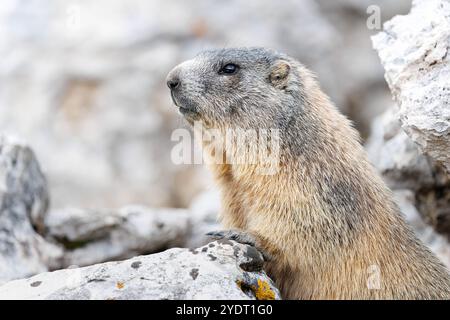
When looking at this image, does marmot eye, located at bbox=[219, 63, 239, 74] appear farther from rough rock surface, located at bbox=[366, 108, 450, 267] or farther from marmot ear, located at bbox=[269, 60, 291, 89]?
rough rock surface, located at bbox=[366, 108, 450, 267]

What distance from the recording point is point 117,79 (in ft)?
43.7

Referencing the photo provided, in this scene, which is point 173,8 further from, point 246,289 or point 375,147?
point 246,289

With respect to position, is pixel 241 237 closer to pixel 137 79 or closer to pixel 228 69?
pixel 228 69

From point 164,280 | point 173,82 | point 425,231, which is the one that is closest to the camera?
point 164,280

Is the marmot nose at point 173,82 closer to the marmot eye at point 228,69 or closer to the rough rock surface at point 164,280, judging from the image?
the marmot eye at point 228,69

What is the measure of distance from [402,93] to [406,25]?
0.91m

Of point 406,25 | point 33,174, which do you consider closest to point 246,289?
point 406,25

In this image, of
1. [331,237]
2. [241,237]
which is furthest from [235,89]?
[331,237]

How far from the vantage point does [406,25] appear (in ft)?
20.8

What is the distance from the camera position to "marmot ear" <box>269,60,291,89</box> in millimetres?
6598

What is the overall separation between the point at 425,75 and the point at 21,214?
4467 millimetres

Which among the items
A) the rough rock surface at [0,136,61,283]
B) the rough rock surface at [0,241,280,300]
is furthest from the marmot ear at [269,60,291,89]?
the rough rock surface at [0,136,61,283]

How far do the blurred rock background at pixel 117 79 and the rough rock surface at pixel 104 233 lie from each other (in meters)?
4.22

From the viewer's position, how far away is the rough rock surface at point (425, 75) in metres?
5.48
